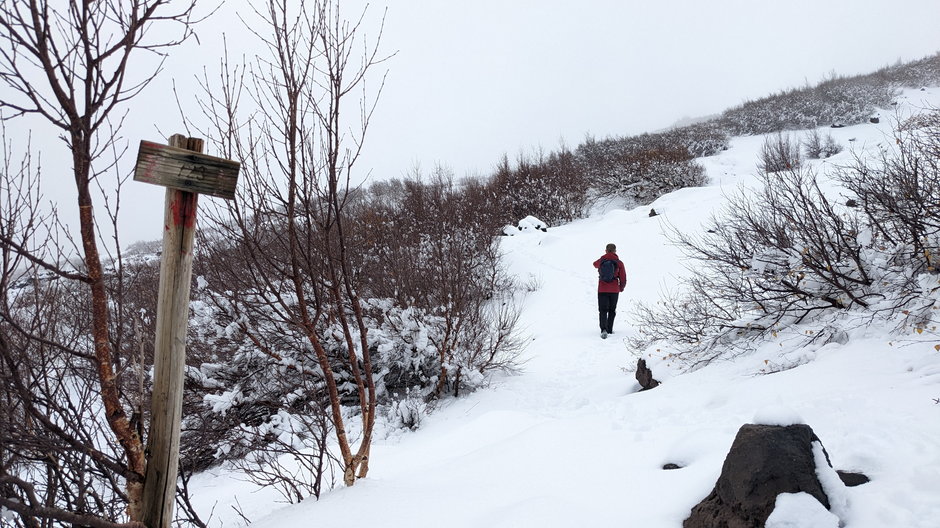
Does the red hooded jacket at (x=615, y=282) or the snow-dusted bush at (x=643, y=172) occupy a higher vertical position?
the snow-dusted bush at (x=643, y=172)

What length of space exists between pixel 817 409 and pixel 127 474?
3.67 meters

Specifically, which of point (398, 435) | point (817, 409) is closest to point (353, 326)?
point (398, 435)

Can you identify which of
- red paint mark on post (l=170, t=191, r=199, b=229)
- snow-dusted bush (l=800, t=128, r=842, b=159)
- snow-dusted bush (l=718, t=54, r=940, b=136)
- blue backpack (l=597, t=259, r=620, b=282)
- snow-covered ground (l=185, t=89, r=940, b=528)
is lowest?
snow-covered ground (l=185, t=89, r=940, b=528)

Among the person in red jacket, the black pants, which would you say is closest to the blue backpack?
the person in red jacket

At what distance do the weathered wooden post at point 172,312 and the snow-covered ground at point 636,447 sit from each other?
1044 millimetres

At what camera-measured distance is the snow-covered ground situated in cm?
206

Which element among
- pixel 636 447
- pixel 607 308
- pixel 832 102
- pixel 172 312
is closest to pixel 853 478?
pixel 636 447

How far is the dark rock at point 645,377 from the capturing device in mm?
5180

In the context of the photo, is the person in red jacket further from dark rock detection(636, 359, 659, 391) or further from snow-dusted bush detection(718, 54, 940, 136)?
snow-dusted bush detection(718, 54, 940, 136)

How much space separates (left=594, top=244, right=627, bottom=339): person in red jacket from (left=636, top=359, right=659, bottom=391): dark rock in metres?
2.58

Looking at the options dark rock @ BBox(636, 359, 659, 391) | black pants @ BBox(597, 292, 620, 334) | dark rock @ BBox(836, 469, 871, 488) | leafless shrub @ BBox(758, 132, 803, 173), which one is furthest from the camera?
black pants @ BBox(597, 292, 620, 334)

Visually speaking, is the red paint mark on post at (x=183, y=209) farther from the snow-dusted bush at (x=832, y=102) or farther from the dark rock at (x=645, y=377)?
the snow-dusted bush at (x=832, y=102)

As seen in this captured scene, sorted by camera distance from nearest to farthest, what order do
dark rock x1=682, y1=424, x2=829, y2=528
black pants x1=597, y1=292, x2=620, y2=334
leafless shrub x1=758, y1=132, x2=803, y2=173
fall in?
1. dark rock x1=682, y1=424, x2=829, y2=528
2. leafless shrub x1=758, y1=132, x2=803, y2=173
3. black pants x1=597, y1=292, x2=620, y2=334

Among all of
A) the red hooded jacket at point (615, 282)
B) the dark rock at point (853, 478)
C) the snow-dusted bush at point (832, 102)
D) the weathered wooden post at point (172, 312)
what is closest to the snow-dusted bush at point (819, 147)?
the snow-dusted bush at point (832, 102)
